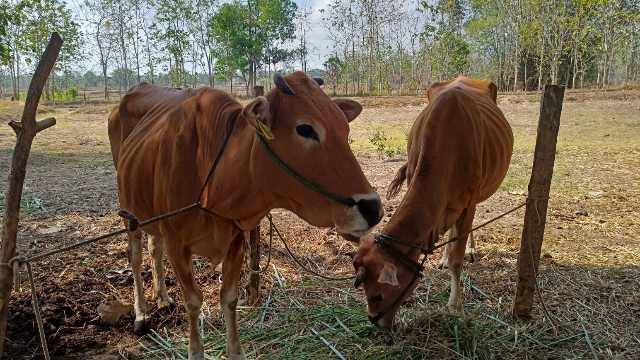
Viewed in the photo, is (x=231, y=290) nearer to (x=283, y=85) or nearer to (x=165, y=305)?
(x=165, y=305)

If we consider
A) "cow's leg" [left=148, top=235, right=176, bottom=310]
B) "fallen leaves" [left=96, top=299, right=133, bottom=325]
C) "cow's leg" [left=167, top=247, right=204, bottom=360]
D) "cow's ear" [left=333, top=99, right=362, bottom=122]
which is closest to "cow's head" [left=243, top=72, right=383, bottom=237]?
"cow's ear" [left=333, top=99, right=362, bottom=122]

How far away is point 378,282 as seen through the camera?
10.5ft

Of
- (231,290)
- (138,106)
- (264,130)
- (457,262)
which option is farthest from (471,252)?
(138,106)

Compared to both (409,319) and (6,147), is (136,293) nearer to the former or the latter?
(409,319)

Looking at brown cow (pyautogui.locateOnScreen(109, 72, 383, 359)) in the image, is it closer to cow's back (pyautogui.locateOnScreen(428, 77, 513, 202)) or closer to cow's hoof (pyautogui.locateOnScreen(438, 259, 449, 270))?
cow's back (pyautogui.locateOnScreen(428, 77, 513, 202))

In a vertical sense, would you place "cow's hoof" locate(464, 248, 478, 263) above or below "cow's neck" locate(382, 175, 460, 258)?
below

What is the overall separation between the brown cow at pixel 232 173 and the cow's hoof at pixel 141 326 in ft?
0.04

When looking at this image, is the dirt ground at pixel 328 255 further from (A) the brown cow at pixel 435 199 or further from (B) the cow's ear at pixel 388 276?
(B) the cow's ear at pixel 388 276

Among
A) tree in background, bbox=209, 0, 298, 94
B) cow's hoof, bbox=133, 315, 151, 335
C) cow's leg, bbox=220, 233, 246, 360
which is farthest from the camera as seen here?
tree in background, bbox=209, 0, 298, 94

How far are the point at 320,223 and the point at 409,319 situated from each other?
185cm

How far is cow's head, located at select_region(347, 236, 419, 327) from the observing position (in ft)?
10.5

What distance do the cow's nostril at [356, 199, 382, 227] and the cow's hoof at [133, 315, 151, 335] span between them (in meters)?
2.81

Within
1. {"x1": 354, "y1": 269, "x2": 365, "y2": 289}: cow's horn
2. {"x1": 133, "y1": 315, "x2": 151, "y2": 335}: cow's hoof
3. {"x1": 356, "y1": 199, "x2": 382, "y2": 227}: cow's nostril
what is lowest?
{"x1": 133, "y1": 315, "x2": 151, "y2": 335}: cow's hoof

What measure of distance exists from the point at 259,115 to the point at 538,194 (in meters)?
2.67
